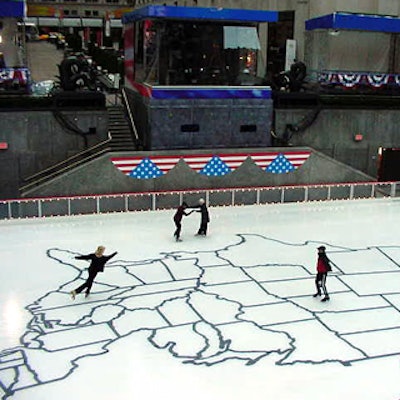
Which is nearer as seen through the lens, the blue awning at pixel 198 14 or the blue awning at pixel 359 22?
the blue awning at pixel 198 14

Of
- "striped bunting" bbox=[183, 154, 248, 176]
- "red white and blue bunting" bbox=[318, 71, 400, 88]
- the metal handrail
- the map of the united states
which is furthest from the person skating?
"red white and blue bunting" bbox=[318, 71, 400, 88]

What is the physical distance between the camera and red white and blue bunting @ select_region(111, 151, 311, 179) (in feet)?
66.5

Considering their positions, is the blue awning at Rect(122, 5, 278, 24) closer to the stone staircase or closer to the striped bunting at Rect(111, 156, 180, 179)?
the stone staircase

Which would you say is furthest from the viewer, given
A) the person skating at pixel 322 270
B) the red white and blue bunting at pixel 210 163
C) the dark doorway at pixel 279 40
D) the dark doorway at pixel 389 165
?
the dark doorway at pixel 279 40

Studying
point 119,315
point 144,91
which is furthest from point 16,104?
point 119,315

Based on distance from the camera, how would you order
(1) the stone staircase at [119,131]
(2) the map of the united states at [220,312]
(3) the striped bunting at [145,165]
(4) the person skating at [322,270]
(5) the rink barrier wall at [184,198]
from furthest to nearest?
(1) the stone staircase at [119,131]
(3) the striped bunting at [145,165]
(5) the rink barrier wall at [184,198]
(4) the person skating at [322,270]
(2) the map of the united states at [220,312]

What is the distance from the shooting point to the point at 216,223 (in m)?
18.8

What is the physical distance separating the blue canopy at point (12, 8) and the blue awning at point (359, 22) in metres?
12.8

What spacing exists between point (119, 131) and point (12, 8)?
6121mm

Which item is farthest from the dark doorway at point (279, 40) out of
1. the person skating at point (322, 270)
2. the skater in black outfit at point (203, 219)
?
the person skating at point (322, 270)

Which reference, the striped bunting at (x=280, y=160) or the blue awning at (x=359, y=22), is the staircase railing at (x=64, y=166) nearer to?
the striped bunting at (x=280, y=160)

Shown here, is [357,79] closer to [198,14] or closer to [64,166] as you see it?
[198,14]

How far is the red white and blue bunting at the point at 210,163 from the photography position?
2027 centimetres

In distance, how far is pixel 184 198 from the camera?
19891 mm
